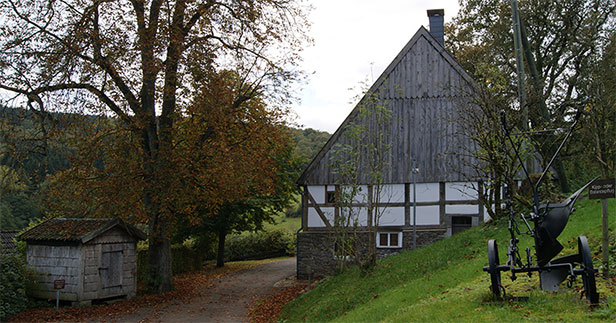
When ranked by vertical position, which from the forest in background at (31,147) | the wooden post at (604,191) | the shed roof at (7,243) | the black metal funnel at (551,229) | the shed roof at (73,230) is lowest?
the shed roof at (7,243)

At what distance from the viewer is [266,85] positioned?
19.7m

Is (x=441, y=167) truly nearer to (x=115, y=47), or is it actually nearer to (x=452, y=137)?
(x=452, y=137)

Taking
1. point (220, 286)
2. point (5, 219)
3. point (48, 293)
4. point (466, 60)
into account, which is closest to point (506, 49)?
point (466, 60)

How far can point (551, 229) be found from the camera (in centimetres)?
766

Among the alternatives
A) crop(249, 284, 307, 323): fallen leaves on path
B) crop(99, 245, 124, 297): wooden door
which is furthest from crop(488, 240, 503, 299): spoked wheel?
crop(99, 245, 124, 297): wooden door

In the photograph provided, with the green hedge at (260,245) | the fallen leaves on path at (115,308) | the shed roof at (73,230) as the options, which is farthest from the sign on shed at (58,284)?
the green hedge at (260,245)

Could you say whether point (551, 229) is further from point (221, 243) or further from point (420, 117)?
point (221, 243)

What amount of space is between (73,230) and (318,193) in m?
9.51

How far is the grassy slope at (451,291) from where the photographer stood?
7.60 m

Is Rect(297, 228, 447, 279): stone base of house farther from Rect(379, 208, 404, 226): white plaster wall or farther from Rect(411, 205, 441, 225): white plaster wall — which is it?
Rect(411, 205, 441, 225): white plaster wall

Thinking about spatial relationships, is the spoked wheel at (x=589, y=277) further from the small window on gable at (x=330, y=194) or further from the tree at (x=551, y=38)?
the tree at (x=551, y=38)

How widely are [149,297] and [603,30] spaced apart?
22.3m

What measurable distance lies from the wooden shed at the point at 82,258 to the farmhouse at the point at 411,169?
7.29 metres

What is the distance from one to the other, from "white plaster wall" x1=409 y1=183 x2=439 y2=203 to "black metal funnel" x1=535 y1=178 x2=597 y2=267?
13187 millimetres
